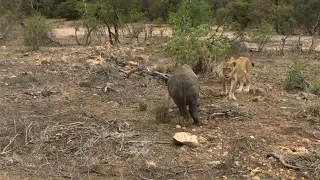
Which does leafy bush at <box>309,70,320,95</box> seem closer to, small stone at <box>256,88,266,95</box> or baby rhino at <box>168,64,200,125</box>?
small stone at <box>256,88,266,95</box>

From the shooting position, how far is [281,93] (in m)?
11.1

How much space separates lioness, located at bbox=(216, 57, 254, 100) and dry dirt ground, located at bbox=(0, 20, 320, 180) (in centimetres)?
26

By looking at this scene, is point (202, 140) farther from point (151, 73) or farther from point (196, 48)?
point (196, 48)

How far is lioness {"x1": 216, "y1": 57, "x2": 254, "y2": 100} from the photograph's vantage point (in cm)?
1059

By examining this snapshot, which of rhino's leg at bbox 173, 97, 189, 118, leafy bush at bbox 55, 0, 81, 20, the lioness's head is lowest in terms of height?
leafy bush at bbox 55, 0, 81, 20

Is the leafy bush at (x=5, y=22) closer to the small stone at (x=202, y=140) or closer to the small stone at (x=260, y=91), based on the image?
the small stone at (x=260, y=91)

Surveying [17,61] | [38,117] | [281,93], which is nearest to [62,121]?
[38,117]

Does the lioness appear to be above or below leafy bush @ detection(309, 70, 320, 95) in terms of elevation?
above

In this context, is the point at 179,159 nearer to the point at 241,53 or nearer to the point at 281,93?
the point at 281,93

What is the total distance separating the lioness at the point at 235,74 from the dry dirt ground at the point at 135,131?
0.84 feet

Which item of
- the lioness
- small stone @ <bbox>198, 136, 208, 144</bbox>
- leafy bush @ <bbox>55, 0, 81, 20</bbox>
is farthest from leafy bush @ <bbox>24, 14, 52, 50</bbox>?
leafy bush @ <bbox>55, 0, 81, 20</bbox>

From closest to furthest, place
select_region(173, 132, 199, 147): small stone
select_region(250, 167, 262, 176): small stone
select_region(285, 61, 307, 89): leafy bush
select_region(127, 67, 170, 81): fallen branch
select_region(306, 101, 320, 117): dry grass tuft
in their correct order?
select_region(250, 167, 262, 176): small stone → select_region(173, 132, 199, 147): small stone → select_region(306, 101, 320, 117): dry grass tuft → select_region(285, 61, 307, 89): leafy bush → select_region(127, 67, 170, 81): fallen branch

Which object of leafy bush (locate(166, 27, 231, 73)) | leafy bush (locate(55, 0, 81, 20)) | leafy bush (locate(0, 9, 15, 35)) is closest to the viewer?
leafy bush (locate(166, 27, 231, 73))

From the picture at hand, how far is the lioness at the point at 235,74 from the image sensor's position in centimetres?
1059
